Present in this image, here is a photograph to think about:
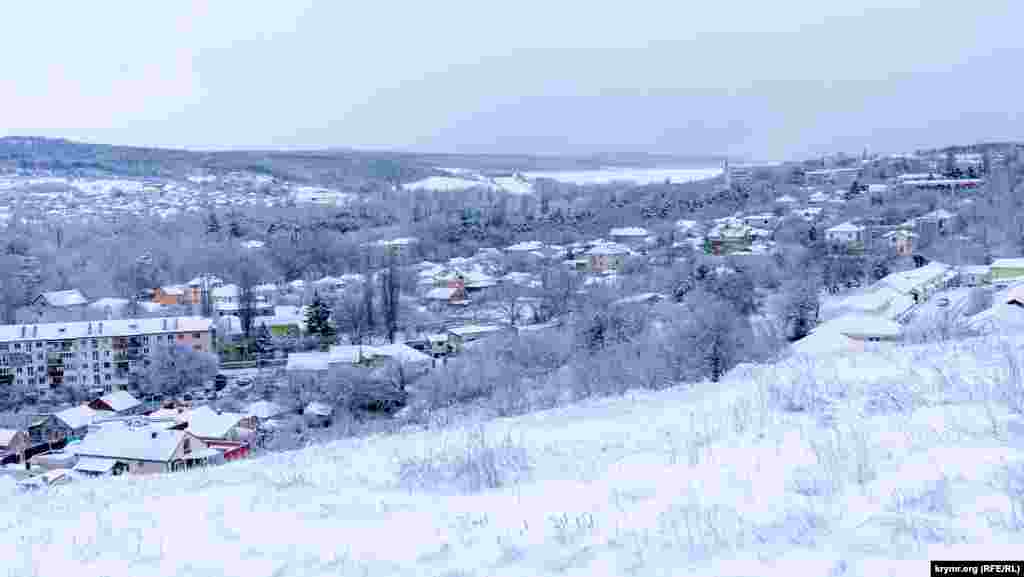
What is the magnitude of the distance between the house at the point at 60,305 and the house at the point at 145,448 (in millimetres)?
16490

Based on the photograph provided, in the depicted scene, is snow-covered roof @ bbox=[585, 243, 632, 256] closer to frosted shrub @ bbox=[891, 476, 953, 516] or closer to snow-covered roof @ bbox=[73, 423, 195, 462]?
snow-covered roof @ bbox=[73, 423, 195, 462]

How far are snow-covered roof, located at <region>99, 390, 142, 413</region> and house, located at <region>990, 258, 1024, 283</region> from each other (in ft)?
75.0

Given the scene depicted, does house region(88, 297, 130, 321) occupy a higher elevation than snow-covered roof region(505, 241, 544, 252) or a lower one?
lower

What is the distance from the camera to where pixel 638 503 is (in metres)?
3.83

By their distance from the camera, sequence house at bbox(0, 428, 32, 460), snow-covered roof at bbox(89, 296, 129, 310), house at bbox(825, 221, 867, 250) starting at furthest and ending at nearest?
house at bbox(825, 221, 867, 250) → snow-covered roof at bbox(89, 296, 129, 310) → house at bbox(0, 428, 32, 460)

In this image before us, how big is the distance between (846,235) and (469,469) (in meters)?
36.6

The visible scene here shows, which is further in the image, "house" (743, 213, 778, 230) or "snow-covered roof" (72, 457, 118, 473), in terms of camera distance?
"house" (743, 213, 778, 230)

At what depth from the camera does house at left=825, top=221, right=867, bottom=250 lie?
36.9 metres

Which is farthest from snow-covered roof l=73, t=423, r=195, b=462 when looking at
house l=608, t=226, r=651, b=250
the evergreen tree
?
house l=608, t=226, r=651, b=250

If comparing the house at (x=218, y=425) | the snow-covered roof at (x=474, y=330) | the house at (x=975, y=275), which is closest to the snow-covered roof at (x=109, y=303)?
the snow-covered roof at (x=474, y=330)

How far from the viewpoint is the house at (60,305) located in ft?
107

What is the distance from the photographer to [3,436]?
764 inches

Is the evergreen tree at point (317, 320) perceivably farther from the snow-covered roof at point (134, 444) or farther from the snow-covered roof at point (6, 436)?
the snow-covered roof at point (134, 444)

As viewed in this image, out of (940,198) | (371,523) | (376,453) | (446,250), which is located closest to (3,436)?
(376,453)
